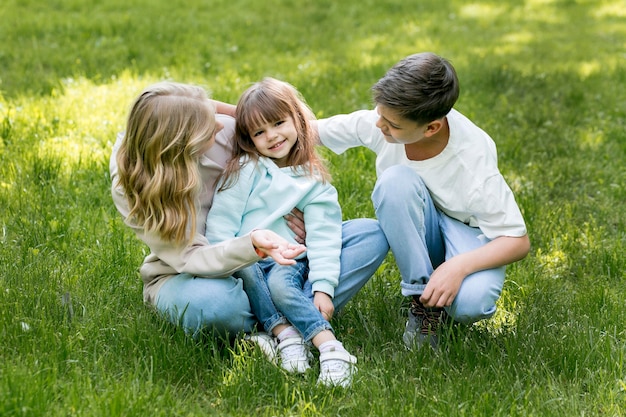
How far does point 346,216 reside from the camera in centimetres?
400

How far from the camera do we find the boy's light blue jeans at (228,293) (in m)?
2.83

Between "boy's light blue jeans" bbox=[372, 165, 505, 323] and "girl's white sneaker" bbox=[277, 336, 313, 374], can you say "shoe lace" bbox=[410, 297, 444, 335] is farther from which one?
"girl's white sneaker" bbox=[277, 336, 313, 374]

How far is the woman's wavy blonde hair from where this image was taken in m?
2.78

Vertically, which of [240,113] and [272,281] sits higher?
[240,113]

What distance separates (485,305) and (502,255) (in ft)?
0.59

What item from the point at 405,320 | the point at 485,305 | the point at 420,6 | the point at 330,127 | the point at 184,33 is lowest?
the point at 420,6

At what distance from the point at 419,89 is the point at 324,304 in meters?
0.81

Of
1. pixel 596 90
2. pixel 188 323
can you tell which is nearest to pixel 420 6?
pixel 596 90

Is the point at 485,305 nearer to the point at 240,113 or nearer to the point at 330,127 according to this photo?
the point at 330,127

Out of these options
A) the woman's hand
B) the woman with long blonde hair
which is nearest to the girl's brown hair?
the woman with long blonde hair

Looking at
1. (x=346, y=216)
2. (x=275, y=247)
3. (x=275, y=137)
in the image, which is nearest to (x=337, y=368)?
(x=275, y=247)

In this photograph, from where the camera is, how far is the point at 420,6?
1014 cm

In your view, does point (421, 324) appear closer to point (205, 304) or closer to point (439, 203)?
point (439, 203)

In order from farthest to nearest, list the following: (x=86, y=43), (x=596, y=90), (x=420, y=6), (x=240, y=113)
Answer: (x=420, y=6), (x=86, y=43), (x=596, y=90), (x=240, y=113)
